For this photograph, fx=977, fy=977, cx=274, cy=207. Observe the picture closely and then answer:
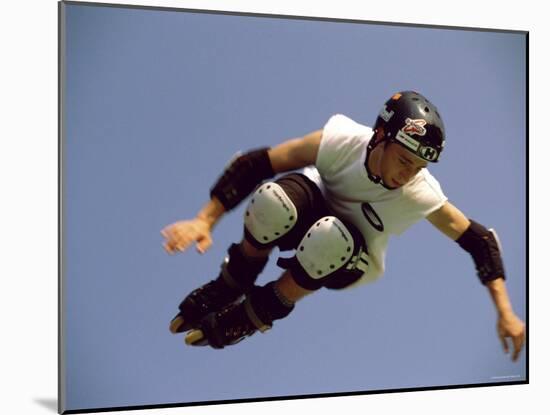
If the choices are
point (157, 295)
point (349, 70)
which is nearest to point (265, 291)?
point (157, 295)

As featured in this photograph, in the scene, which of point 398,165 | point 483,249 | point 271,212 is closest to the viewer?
point 271,212

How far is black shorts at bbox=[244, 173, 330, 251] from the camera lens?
9.98 ft

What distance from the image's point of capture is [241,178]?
3125 mm

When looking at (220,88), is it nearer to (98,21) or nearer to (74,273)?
(98,21)

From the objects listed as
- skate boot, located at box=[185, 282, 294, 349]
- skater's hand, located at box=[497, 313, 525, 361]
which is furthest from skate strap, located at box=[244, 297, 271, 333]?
skater's hand, located at box=[497, 313, 525, 361]

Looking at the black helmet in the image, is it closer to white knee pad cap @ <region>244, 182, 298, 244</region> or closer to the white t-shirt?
the white t-shirt

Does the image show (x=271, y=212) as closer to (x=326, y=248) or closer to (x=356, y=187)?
(x=326, y=248)

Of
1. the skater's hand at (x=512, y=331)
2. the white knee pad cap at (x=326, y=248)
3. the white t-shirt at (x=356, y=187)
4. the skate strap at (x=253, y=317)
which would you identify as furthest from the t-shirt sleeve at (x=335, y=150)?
the skater's hand at (x=512, y=331)

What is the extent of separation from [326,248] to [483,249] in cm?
68

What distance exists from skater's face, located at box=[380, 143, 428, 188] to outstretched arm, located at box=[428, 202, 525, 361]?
9.6 inches

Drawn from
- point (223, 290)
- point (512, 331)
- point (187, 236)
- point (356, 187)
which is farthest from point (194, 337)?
point (512, 331)

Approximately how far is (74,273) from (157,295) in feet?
0.90

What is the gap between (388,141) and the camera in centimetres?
309

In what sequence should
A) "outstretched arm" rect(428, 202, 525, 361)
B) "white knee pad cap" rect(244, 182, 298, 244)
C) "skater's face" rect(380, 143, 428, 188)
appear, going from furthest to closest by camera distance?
"outstretched arm" rect(428, 202, 525, 361), "skater's face" rect(380, 143, 428, 188), "white knee pad cap" rect(244, 182, 298, 244)
